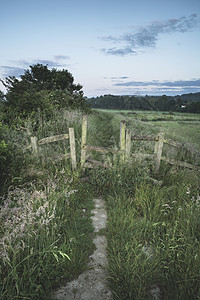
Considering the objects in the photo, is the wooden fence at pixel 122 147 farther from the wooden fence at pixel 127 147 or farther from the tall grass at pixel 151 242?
the tall grass at pixel 151 242

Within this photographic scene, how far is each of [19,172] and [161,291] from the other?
4333 millimetres

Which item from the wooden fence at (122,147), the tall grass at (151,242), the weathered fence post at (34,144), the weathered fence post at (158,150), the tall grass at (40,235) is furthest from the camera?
the weathered fence post at (158,150)

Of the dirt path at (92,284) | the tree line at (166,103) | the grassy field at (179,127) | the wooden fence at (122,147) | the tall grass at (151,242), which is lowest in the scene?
the dirt path at (92,284)

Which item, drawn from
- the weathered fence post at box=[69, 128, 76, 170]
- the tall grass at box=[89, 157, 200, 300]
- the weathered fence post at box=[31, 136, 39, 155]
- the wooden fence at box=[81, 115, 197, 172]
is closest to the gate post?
the weathered fence post at box=[31, 136, 39, 155]

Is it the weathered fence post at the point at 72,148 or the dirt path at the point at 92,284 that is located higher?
the weathered fence post at the point at 72,148

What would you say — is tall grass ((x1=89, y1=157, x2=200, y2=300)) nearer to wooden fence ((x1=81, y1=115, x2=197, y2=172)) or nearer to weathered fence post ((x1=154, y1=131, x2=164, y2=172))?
wooden fence ((x1=81, y1=115, x2=197, y2=172))

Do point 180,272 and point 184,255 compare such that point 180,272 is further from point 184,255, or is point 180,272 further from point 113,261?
point 113,261

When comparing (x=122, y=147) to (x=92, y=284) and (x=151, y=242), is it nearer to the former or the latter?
(x=151, y=242)

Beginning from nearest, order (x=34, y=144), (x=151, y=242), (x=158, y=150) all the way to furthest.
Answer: (x=151, y=242) < (x=34, y=144) < (x=158, y=150)

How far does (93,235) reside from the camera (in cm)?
358

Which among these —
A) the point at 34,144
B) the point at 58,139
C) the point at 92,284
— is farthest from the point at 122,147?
the point at 92,284

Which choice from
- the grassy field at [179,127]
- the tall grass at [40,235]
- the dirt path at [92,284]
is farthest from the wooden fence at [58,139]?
the grassy field at [179,127]

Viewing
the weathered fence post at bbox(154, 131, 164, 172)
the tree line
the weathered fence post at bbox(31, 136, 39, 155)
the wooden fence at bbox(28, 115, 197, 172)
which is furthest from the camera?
the tree line

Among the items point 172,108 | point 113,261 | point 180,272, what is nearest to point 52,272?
point 113,261
